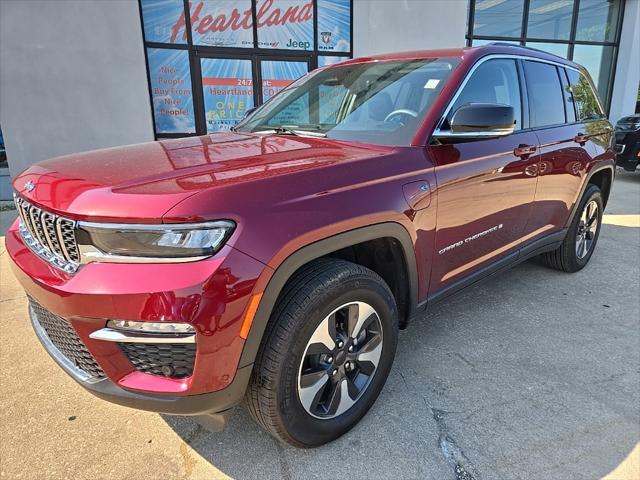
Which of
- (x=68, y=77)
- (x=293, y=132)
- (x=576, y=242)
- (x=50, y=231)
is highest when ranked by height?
(x=68, y=77)

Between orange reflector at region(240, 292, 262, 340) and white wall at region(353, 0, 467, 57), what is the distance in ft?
28.1

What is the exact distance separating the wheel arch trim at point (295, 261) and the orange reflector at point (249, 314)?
0.03ft

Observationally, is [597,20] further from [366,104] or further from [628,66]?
[366,104]

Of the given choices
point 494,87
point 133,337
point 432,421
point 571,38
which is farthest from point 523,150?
point 571,38

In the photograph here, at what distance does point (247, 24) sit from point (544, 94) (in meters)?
6.61

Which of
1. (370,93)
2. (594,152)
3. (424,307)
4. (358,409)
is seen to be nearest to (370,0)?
(594,152)

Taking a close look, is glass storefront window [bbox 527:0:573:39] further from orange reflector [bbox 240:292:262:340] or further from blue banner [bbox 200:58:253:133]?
orange reflector [bbox 240:292:262:340]

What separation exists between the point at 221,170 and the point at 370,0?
8.50 meters

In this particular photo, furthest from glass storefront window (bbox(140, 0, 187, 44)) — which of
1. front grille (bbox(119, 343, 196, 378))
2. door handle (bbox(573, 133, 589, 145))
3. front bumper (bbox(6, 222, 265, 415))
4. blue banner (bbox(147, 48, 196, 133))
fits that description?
front grille (bbox(119, 343, 196, 378))

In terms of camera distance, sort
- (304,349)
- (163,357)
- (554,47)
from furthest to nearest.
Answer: (554,47), (304,349), (163,357)

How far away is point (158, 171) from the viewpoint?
1.96 meters

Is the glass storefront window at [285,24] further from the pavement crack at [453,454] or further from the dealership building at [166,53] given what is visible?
the pavement crack at [453,454]

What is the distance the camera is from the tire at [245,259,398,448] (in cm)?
185

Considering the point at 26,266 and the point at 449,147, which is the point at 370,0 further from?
the point at 26,266
